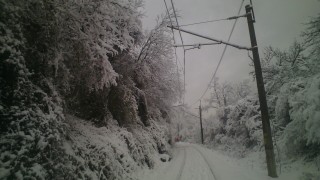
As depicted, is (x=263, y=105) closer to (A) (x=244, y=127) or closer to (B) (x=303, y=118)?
(B) (x=303, y=118)

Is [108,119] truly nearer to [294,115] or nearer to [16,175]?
[16,175]

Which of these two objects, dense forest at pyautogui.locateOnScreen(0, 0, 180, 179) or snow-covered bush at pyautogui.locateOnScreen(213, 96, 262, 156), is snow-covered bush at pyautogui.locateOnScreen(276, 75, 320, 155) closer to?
snow-covered bush at pyautogui.locateOnScreen(213, 96, 262, 156)

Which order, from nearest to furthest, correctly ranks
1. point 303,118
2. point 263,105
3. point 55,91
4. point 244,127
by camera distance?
point 55,91, point 303,118, point 263,105, point 244,127

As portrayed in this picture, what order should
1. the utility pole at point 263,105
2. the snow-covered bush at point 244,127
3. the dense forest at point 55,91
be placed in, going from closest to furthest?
the dense forest at point 55,91 < the utility pole at point 263,105 < the snow-covered bush at point 244,127

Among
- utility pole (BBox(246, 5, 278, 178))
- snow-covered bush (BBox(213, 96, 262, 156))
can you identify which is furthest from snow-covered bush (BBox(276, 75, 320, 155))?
snow-covered bush (BBox(213, 96, 262, 156))

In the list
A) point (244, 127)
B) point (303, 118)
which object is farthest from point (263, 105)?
point (244, 127)

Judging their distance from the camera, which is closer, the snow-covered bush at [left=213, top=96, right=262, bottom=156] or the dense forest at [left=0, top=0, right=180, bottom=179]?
the dense forest at [left=0, top=0, right=180, bottom=179]

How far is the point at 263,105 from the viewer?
39.3ft

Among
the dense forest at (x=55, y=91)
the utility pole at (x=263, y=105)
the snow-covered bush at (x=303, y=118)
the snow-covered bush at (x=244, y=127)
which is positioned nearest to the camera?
the dense forest at (x=55, y=91)

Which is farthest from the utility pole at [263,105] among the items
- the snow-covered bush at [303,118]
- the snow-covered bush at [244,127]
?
the snow-covered bush at [244,127]

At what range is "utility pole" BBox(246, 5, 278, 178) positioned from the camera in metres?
11.4

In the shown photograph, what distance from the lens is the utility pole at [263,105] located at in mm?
11446

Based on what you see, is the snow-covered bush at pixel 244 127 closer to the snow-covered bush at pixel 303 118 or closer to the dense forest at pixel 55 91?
the snow-covered bush at pixel 303 118

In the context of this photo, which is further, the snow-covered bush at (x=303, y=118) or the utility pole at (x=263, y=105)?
the utility pole at (x=263, y=105)
